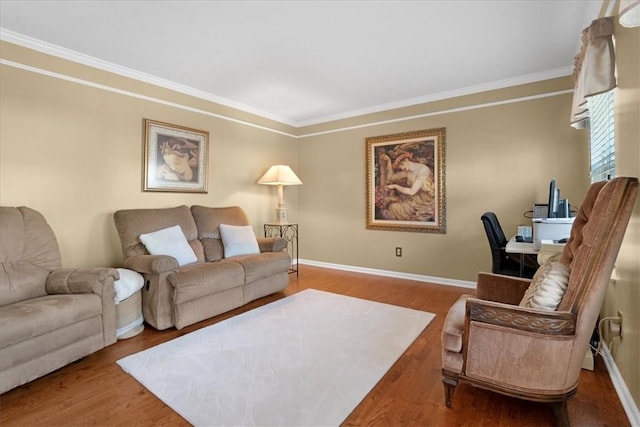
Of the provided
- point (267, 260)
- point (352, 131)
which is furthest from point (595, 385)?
point (352, 131)

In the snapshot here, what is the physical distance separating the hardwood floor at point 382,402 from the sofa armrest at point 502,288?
0.58 m

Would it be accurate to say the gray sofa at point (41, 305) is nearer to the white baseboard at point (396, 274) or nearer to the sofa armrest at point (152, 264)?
the sofa armrest at point (152, 264)

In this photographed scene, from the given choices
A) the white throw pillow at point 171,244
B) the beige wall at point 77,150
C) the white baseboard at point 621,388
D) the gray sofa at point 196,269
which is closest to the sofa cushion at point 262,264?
the gray sofa at point 196,269

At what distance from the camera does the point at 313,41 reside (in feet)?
8.91

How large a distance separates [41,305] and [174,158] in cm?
218

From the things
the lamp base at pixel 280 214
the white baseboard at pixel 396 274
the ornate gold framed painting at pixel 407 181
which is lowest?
the white baseboard at pixel 396 274

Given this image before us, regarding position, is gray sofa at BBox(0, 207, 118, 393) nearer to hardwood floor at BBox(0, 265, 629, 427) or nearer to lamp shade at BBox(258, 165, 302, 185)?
hardwood floor at BBox(0, 265, 629, 427)

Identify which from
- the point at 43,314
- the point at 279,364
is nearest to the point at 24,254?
the point at 43,314

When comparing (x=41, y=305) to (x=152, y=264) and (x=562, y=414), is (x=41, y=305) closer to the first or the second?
(x=152, y=264)

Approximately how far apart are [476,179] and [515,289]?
2130 mm

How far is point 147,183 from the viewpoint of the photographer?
3480 mm

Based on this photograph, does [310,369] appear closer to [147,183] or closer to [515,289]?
[515,289]

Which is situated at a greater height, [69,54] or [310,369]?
[69,54]

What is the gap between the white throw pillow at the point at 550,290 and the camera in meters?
1.51
